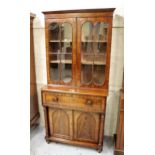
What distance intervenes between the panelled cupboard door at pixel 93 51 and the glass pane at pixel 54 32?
0.28 meters

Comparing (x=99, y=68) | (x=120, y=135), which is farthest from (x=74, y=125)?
(x=99, y=68)

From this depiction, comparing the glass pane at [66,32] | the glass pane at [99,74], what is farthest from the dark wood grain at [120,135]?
the glass pane at [66,32]

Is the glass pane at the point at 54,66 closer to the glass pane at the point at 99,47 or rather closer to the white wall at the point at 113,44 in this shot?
the white wall at the point at 113,44

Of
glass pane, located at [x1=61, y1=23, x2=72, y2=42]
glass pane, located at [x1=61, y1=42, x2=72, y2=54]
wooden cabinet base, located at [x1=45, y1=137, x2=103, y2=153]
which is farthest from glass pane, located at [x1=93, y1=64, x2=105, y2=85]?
wooden cabinet base, located at [x1=45, y1=137, x2=103, y2=153]

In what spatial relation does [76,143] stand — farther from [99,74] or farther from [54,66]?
[54,66]

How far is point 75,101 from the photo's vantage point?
183cm

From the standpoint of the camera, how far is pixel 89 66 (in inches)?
73.8

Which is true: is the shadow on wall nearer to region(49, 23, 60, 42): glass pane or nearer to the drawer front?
the drawer front

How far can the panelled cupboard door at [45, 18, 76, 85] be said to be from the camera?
182 centimetres

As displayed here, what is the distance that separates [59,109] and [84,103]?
1.24ft

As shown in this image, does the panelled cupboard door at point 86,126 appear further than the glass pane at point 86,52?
Yes

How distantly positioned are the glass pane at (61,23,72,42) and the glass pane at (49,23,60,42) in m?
0.06

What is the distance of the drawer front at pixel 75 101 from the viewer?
1765mm
